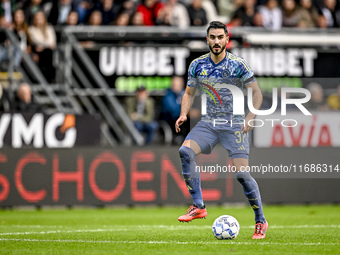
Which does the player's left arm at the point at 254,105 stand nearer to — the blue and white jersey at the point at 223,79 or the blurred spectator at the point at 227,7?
the blue and white jersey at the point at 223,79

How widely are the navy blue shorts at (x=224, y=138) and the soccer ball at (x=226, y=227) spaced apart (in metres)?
0.75

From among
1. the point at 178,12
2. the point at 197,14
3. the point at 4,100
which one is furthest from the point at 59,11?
the point at 197,14

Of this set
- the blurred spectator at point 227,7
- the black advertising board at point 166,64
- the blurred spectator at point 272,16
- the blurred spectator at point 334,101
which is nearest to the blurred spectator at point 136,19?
the black advertising board at point 166,64

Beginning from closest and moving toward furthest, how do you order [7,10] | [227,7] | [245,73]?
[245,73] → [7,10] → [227,7]

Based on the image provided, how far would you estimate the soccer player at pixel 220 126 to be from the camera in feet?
29.1

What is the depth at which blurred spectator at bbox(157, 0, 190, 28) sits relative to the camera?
18.2 metres

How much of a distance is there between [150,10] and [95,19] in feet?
5.31

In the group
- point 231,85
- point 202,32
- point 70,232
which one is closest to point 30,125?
point 202,32

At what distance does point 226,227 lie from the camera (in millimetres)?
8844

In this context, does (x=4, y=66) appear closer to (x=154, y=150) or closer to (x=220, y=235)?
(x=154, y=150)

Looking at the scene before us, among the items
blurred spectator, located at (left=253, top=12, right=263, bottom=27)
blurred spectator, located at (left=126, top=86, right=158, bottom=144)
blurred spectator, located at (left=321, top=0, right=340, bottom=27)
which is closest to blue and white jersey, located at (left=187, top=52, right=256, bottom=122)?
blurred spectator, located at (left=126, top=86, right=158, bottom=144)

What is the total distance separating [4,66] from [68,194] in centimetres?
344

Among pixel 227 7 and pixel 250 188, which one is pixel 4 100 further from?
pixel 250 188

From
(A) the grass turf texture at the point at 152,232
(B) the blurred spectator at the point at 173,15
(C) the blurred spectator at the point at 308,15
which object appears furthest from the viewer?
(C) the blurred spectator at the point at 308,15
